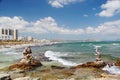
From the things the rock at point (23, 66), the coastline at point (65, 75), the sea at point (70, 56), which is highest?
the rock at point (23, 66)

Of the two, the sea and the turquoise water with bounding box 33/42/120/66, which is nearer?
the sea

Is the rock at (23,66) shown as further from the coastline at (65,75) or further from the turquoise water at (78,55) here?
the turquoise water at (78,55)

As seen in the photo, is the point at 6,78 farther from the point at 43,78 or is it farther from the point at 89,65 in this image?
the point at 89,65

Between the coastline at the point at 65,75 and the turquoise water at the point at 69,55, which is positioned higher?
the coastline at the point at 65,75

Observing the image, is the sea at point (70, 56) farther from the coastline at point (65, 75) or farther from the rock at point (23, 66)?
the rock at point (23, 66)

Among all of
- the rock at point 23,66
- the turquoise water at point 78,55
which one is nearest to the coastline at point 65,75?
the rock at point 23,66

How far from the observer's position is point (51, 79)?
1677 cm

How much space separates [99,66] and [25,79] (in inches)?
476

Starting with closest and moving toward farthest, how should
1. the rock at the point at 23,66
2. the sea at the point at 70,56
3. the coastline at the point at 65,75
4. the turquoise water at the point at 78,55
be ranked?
the coastline at the point at 65,75, the rock at the point at 23,66, the sea at the point at 70,56, the turquoise water at the point at 78,55

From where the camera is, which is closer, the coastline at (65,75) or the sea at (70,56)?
the coastline at (65,75)

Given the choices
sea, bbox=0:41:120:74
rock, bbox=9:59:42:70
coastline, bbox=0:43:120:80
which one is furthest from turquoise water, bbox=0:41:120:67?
coastline, bbox=0:43:120:80

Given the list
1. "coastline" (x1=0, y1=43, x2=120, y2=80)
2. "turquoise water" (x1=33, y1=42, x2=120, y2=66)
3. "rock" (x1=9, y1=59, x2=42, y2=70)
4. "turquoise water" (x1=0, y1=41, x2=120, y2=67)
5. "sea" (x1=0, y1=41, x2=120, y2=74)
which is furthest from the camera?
"turquoise water" (x1=33, y1=42, x2=120, y2=66)

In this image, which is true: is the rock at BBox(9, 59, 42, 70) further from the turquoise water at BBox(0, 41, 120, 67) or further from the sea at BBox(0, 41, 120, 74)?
the turquoise water at BBox(0, 41, 120, 67)

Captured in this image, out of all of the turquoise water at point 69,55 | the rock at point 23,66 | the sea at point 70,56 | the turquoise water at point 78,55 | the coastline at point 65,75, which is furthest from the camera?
the turquoise water at point 78,55
